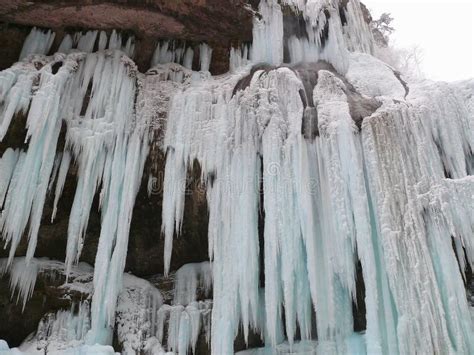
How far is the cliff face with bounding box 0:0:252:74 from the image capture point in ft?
26.7

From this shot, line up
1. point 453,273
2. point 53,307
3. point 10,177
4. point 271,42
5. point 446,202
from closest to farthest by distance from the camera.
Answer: point 453,273
point 446,202
point 10,177
point 53,307
point 271,42

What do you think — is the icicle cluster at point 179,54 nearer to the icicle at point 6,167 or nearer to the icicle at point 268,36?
the icicle at point 268,36

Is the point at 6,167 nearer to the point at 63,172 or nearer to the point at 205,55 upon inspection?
the point at 63,172

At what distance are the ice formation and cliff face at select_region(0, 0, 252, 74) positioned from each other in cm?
25

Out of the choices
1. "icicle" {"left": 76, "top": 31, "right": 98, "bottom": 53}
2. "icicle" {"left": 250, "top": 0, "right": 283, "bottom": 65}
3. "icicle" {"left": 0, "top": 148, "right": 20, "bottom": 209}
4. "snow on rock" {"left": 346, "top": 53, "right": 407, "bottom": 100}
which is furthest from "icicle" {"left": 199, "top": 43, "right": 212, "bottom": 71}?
"icicle" {"left": 0, "top": 148, "right": 20, "bottom": 209}

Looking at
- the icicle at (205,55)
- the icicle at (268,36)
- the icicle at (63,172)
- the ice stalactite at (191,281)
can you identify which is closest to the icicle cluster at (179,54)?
the icicle at (205,55)

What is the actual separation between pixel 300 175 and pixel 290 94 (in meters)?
1.62

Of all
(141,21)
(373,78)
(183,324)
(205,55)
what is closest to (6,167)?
(141,21)

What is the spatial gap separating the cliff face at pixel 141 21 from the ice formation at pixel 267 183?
0.25 meters

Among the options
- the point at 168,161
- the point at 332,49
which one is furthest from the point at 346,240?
the point at 332,49

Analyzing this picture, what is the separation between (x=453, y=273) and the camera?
622 cm

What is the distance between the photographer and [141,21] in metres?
8.58

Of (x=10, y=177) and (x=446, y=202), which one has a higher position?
(x=10, y=177)

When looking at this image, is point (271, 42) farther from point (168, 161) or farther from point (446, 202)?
point (446, 202)
